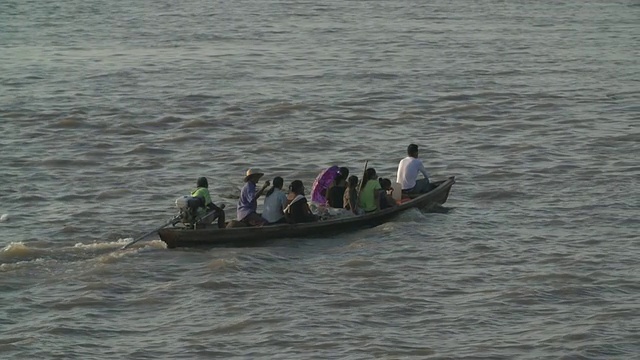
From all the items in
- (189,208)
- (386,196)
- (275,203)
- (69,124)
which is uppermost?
(69,124)

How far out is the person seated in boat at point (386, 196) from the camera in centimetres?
2142

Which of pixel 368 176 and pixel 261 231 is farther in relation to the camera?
pixel 368 176

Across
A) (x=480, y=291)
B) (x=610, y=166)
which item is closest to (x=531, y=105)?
(x=610, y=166)

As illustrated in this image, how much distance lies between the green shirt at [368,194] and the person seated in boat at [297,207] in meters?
1.26

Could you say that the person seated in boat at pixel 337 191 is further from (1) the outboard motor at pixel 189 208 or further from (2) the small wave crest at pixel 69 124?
(2) the small wave crest at pixel 69 124

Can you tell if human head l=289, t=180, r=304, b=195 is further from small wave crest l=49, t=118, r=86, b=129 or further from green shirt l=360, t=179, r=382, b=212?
small wave crest l=49, t=118, r=86, b=129

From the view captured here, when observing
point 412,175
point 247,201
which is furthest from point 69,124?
point 247,201

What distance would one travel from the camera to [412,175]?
2242 cm

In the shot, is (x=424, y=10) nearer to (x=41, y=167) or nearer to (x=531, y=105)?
(x=531, y=105)

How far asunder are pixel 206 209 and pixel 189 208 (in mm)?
490

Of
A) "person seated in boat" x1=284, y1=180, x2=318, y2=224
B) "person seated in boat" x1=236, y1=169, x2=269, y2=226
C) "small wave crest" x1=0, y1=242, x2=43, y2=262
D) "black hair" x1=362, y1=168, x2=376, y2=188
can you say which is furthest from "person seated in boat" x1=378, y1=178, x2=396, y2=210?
"small wave crest" x1=0, y1=242, x2=43, y2=262

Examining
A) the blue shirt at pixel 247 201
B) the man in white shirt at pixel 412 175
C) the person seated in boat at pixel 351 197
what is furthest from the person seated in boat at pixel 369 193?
the blue shirt at pixel 247 201

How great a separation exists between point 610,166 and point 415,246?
745cm

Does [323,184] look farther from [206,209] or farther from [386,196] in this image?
[206,209]
